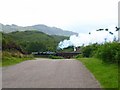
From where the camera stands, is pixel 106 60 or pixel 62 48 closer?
pixel 106 60

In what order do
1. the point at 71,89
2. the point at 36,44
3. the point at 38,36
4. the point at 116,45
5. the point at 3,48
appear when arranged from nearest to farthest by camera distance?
the point at 71,89 → the point at 116,45 → the point at 3,48 → the point at 36,44 → the point at 38,36

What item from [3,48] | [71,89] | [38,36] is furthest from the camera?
[38,36]

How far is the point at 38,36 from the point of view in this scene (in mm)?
139500

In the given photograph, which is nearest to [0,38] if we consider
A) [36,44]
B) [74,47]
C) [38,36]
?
[36,44]

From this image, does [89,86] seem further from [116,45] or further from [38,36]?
[38,36]

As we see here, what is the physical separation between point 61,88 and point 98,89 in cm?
127

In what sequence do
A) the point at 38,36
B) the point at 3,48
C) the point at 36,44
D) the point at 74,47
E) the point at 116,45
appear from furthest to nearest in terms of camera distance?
the point at 38,36 → the point at 74,47 → the point at 36,44 → the point at 3,48 → the point at 116,45

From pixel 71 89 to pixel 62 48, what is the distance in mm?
88026

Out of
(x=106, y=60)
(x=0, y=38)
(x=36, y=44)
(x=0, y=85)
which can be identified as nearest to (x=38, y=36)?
(x=36, y=44)

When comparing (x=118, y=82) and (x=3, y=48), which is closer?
(x=118, y=82)

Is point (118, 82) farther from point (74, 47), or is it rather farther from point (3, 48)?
point (74, 47)

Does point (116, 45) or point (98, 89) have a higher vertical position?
point (116, 45)

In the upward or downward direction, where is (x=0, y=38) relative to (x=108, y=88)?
upward

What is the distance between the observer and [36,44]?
89.8 meters
